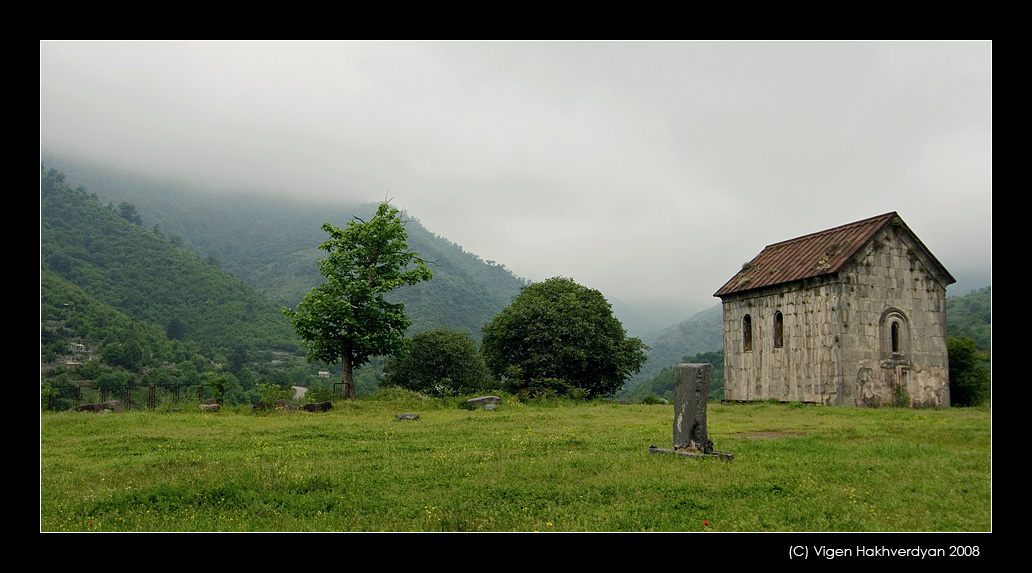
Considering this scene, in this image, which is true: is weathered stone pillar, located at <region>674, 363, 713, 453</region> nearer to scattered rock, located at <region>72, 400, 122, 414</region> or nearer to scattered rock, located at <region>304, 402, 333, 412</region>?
scattered rock, located at <region>304, 402, 333, 412</region>

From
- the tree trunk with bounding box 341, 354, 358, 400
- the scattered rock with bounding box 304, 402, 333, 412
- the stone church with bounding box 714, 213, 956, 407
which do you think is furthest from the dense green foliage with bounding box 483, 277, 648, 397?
the scattered rock with bounding box 304, 402, 333, 412

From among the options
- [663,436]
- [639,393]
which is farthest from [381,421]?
[639,393]

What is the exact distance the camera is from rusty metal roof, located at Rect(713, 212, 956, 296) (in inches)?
1108

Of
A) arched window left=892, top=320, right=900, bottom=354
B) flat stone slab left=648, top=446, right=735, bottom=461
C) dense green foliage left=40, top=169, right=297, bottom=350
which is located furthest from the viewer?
dense green foliage left=40, top=169, right=297, bottom=350

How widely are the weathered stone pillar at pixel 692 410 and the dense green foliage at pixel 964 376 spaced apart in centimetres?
2291

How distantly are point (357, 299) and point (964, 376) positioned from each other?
1125 inches

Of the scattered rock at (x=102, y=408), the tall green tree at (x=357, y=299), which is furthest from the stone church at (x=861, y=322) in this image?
the scattered rock at (x=102, y=408)

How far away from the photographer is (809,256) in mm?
30422

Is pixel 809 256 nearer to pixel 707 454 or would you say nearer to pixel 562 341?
pixel 562 341

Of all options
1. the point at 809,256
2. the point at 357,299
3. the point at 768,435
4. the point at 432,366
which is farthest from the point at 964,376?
the point at 432,366

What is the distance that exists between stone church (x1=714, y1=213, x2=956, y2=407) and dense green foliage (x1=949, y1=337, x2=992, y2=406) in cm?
153

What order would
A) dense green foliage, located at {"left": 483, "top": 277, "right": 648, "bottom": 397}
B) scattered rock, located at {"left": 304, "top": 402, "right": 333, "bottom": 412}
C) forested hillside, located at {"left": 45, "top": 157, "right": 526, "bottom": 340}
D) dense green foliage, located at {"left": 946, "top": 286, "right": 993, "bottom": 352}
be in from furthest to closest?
1. forested hillside, located at {"left": 45, "top": 157, "right": 526, "bottom": 340}
2. dense green foliage, located at {"left": 483, "top": 277, "right": 648, "bottom": 397}
3. dense green foliage, located at {"left": 946, "top": 286, "right": 993, "bottom": 352}
4. scattered rock, located at {"left": 304, "top": 402, "right": 333, "bottom": 412}

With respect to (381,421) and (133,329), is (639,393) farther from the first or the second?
(381,421)
